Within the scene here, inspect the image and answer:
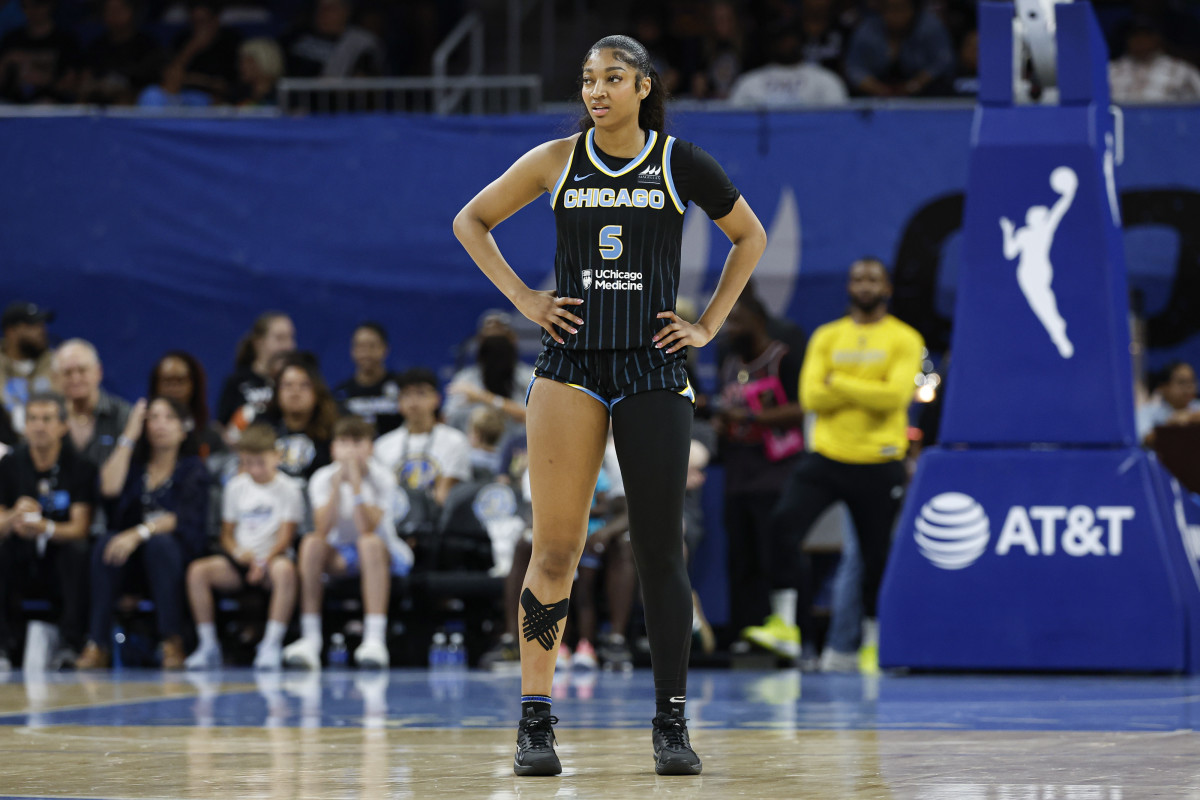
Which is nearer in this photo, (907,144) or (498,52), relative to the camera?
(907,144)

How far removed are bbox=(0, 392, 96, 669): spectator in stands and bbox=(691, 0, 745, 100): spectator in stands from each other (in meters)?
5.81

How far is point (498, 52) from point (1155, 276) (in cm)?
601

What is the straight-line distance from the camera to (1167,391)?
34.8 feet

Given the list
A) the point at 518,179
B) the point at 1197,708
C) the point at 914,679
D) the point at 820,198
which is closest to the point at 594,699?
the point at 914,679

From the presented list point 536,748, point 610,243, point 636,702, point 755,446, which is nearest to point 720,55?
point 755,446

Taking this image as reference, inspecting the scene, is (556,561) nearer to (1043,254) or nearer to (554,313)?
(554,313)

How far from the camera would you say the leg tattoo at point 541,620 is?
4246mm

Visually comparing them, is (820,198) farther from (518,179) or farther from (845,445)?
(518,179)

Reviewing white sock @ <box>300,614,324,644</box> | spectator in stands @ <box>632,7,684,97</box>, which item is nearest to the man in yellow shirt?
white sock @ <box>300,614,324,644</box>

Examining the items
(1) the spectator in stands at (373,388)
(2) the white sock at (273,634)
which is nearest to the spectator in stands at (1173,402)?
(1) the spectator in stands at (373,388)

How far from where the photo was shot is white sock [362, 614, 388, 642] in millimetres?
9172

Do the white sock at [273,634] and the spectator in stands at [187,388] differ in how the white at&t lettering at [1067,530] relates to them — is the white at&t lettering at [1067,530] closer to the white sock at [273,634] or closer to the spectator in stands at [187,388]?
the white sock at [273,634]

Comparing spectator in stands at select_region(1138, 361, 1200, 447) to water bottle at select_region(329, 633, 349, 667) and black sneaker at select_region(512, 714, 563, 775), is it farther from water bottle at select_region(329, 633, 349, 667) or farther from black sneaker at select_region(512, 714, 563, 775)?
black sneaker at select_region(512, 714, 563, 775)

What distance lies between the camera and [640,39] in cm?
1385
